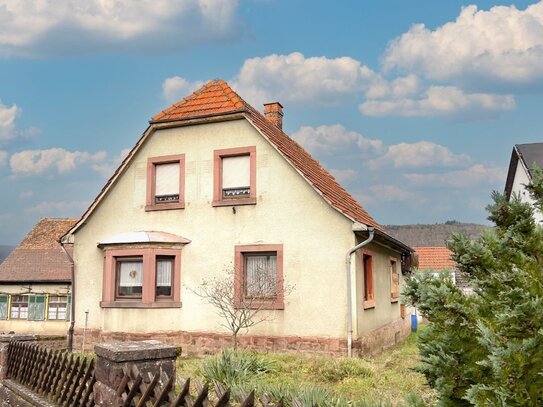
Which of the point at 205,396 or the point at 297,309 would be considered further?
the point at 297,309

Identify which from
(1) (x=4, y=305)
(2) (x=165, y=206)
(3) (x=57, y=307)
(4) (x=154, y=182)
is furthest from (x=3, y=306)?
(2) (x=165, y=206)

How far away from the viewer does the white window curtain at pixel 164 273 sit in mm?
14195

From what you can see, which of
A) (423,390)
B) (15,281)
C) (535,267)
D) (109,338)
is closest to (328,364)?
(423,390)

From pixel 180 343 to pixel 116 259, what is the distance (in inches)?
122

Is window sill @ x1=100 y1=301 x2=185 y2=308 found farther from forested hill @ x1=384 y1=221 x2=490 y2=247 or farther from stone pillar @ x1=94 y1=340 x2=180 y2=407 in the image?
forested hill @ x1=384 y1=221 x2=490 y2=247

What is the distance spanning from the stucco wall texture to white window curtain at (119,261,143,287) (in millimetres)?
782

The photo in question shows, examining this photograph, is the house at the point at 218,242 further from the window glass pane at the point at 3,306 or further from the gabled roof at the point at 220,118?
the window glass pane at the point at 3,306

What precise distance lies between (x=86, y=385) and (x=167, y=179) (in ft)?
31.3

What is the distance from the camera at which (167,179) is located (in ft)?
48.9

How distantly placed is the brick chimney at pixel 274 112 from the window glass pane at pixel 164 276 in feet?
22.3

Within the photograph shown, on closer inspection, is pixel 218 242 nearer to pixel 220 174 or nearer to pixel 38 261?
pixel 220 174

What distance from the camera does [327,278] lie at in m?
12.7

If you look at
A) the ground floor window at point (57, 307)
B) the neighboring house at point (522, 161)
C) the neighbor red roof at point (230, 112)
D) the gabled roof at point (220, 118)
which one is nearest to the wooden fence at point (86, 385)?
the neighbor red roof at point (230, 112)

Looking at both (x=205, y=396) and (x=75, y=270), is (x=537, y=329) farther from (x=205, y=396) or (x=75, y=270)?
(x=75, y=270)
